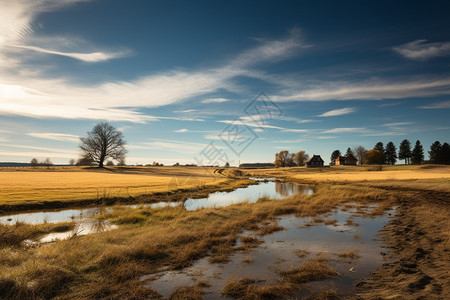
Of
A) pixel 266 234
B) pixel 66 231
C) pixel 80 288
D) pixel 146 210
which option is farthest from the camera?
pixel 146 210

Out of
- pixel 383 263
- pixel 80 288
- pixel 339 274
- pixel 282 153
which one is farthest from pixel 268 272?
pixel 282 153

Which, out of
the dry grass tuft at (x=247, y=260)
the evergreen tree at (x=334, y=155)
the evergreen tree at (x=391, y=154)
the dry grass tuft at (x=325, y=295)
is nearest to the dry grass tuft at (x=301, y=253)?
the dry grass tuft at (x=247, y=260)

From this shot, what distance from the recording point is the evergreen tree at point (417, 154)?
334 feet

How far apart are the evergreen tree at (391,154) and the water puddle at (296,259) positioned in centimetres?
12342

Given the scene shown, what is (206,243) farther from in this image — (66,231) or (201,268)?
(66,231)

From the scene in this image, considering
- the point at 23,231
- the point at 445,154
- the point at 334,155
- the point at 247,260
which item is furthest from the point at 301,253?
the point at 334,155

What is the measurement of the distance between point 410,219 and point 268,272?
38.7 ft

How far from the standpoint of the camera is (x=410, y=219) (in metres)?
14.4

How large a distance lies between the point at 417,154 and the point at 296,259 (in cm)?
12221

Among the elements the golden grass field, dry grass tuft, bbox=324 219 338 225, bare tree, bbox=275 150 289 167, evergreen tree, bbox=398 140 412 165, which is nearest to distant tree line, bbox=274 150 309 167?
bare tree, bbox=275 150 289 167

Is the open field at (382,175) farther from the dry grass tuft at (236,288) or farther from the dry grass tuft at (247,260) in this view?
the dry grass tuft at (236,288)

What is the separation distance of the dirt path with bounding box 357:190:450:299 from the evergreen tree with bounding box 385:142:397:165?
12244 cm

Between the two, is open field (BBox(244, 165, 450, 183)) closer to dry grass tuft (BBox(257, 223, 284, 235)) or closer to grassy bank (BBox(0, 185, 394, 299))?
dry grass tuft (BBox(257, 223, 284, 235))

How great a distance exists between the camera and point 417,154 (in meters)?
102
